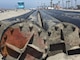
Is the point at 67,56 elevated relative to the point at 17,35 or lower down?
lower down

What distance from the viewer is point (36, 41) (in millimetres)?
5895

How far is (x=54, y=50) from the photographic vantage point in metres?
6.12

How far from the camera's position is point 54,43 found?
239 inches

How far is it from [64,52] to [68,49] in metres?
0.16

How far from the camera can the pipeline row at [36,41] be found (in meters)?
5.83

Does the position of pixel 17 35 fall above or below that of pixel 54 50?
above

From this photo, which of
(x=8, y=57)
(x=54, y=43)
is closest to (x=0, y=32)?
A: (x=8, y=57)

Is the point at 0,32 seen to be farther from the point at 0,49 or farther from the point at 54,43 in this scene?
the point at 54,43

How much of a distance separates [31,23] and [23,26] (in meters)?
0.23

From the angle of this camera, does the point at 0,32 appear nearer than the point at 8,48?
No

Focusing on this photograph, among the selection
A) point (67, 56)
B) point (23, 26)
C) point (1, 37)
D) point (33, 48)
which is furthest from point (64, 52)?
point (1, 37)

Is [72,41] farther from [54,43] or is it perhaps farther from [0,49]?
[0,49]

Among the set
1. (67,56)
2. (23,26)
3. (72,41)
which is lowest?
(67,56)

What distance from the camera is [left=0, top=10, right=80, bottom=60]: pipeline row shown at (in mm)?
5828
